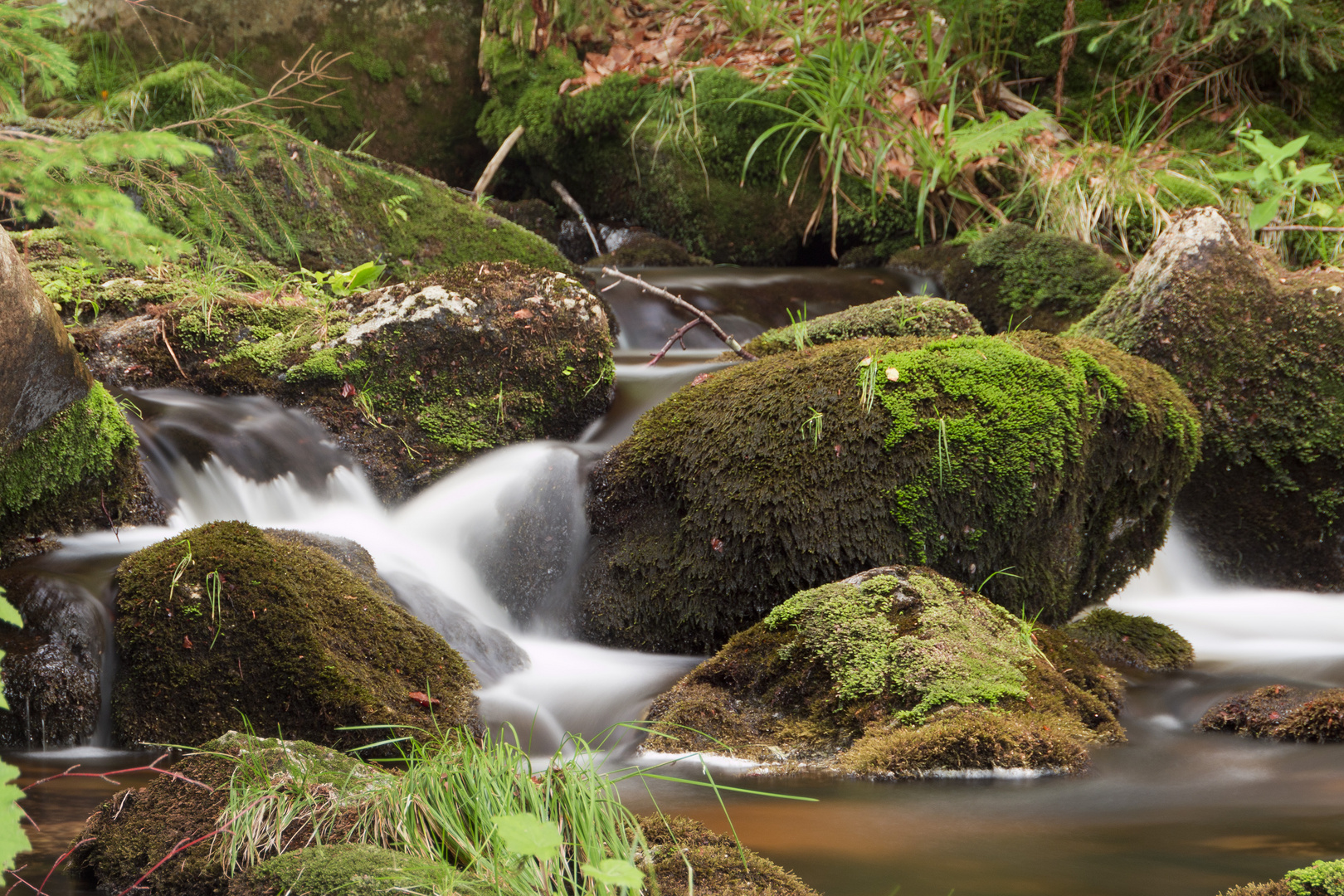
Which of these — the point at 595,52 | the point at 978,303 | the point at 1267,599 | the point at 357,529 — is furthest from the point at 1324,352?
the point at 595,52

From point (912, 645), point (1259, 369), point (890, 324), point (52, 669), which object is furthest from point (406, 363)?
point (1259, 369)

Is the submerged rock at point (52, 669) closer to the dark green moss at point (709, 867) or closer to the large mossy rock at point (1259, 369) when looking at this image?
the dark green moss at point (709, 867)

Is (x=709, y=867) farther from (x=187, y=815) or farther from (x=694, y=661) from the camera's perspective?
(x=694, y=661)

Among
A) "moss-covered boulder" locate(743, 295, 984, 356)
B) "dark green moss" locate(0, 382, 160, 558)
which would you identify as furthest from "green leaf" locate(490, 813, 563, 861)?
"moss-covered boulder" locate(743, 295, 984, 356)

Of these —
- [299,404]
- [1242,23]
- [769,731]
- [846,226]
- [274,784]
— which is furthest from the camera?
[846,226]

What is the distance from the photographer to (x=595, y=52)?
10.5 m

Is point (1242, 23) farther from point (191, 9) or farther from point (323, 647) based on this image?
point (191, 9)

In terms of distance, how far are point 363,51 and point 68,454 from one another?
732cm

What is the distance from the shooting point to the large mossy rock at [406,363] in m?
5.09

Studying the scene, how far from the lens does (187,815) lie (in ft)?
7.06

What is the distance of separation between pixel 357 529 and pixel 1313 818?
3766 mm

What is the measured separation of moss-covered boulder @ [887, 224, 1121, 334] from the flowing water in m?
1.96

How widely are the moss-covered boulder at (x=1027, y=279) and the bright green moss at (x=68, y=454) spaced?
525cm

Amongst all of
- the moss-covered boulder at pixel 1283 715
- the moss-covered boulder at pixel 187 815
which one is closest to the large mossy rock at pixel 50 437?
the moss-covered boulder at pixel 187 815
